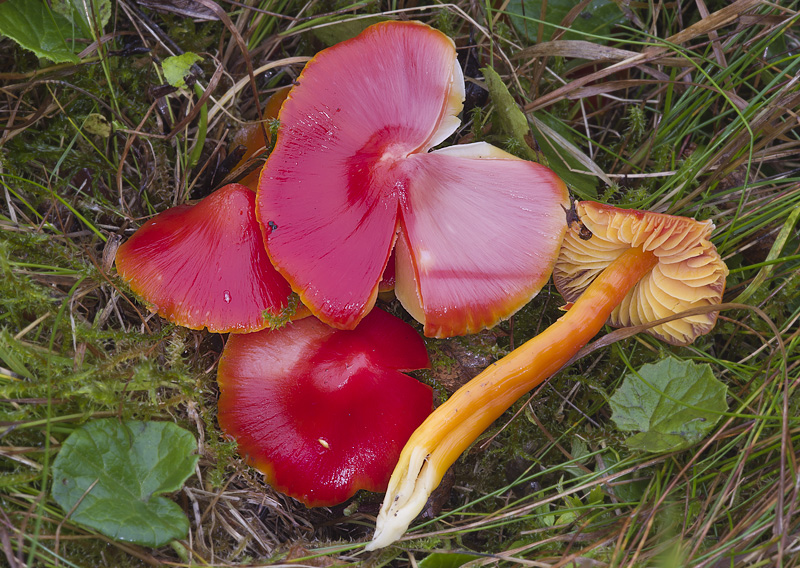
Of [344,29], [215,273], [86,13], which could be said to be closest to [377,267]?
[215,273]

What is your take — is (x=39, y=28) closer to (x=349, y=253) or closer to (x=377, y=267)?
(x=349, y=253)

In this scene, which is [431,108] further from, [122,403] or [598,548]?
[598,548]

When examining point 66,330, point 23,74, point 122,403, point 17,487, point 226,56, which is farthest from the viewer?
point 226,56

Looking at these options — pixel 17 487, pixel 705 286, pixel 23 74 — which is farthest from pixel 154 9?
pixel 705 286

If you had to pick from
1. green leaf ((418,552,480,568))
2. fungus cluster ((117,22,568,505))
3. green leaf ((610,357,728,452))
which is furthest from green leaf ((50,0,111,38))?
green leaf ((610,357,728,452))

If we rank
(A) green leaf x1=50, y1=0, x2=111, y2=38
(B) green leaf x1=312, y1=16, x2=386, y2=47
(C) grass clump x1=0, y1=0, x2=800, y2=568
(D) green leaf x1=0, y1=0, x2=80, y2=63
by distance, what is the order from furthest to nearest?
(B) green leaf x1=312, y1=16, x2=386, y2=47, (A) green leaf x1=50, y1=0, x2=111, y2=38, (D) green leaf x1=0, y1=0, x2=80, y2=63, (C) grass clump x1=0, y1=0, x2=800, y2=568

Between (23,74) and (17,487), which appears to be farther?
(23,74)

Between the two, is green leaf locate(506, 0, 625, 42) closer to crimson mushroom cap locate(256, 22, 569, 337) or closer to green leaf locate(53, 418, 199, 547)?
crimson mushroom cap locate(256, 22, 569, 337)
